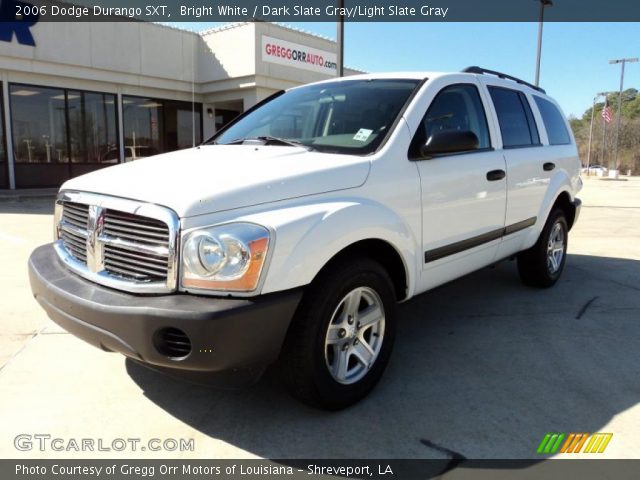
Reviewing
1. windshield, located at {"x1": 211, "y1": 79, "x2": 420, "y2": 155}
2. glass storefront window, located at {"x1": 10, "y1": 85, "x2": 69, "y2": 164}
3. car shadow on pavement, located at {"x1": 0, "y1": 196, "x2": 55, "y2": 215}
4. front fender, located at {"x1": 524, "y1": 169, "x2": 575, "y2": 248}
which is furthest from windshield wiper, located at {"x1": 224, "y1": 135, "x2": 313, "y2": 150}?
glass storefront window, located at {"x1": 10, "y1": 85, "x2": 69, "y2": 164}

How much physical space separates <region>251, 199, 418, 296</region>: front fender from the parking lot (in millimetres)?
873

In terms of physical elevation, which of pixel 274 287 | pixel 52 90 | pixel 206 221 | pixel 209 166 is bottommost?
pixel 274 287

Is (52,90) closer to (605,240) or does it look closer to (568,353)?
(605,240)

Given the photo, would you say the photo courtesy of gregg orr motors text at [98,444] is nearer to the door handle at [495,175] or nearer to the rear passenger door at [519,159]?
the door handle at [495,175]

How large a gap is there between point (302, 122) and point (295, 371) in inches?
73.2

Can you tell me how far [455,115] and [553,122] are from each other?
222 cm

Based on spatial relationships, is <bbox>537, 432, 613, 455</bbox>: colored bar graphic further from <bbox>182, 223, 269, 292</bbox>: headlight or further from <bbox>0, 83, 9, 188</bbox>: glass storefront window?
<bbox>0, 83, 9, 188</bbox>: glass storefront window

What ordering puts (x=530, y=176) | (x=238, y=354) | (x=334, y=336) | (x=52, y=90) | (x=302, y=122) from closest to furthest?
(x=238, y=354)
(x=334, y=336)
(x=302, y=122)
(x=530, y=176)
(x=52, y=90)

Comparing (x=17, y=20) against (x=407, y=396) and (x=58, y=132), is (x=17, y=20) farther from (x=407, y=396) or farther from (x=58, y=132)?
(x=407, y=396)

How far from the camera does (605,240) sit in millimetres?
8383

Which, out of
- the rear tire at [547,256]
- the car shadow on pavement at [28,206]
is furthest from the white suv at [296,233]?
the car shadow on pavement at [28,206]

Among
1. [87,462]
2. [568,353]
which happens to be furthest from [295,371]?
[568,353]

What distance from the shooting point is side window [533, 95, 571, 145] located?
5.20 meters

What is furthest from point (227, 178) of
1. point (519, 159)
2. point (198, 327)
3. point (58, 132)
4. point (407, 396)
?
point (58, 132)
